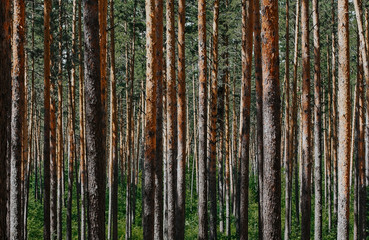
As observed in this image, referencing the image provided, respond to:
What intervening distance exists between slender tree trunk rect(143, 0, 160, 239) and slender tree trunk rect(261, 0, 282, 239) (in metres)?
3.56

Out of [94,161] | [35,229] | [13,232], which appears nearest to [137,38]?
[35,229]

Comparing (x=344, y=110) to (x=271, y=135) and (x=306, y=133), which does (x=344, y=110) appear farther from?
(x=271, y=135)

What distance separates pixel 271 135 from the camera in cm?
650

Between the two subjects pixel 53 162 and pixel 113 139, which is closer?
pixel 53 162

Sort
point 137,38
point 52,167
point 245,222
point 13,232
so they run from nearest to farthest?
point 13,232 → point 245,222 → point 52,167 → point 137,38

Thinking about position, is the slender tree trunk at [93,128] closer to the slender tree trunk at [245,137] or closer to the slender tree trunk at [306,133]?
the slender tree trunk at [245,137]

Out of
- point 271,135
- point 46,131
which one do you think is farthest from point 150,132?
point 46,131

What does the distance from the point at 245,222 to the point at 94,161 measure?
703 cm

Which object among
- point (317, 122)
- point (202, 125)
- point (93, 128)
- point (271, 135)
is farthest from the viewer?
point (317, 122)

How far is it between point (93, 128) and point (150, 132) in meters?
2.84

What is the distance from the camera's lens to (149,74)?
9617 mm

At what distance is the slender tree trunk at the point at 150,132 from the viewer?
9453mm

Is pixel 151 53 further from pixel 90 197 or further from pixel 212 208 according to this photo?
pixel 212 208

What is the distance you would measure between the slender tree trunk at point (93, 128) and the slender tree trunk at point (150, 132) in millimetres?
2721
